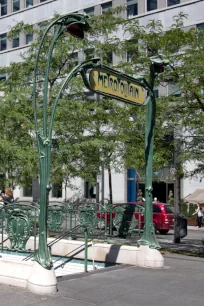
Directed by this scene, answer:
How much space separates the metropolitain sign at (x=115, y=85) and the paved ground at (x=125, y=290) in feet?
12.3

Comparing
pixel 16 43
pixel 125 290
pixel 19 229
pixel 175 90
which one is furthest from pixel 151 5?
pixel 125 290

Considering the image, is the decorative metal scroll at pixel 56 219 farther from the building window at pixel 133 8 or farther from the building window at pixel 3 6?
the building window at pixel 3 6

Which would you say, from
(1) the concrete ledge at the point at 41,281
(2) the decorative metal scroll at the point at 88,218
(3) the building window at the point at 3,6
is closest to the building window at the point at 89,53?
(2) the decorative metal scroll at the point at 88,218

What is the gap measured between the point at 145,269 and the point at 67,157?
29.7ft

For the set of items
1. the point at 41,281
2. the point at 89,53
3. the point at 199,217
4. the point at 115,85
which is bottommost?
the point at 41,281

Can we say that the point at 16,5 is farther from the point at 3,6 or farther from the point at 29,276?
the point at 29,276

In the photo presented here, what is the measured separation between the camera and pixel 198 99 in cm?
1361

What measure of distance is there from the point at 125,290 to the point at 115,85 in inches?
166

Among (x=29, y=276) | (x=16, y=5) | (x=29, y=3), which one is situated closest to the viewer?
(x=29, y=276)

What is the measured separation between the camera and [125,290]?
8727mm

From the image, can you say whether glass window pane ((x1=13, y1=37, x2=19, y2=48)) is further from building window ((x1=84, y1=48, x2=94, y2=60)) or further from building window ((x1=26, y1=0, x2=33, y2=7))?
building window ((x1=84, y1=48, x2=94, y2=60))

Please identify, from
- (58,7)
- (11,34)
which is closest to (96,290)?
(11,34)

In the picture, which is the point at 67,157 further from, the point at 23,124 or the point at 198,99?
the point at 198,99

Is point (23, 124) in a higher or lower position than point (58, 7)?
lower
